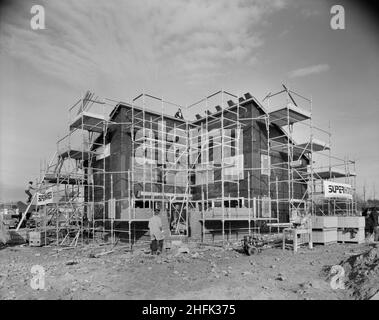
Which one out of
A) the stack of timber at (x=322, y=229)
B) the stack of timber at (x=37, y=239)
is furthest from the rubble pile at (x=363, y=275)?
the stack of timber at (x=37, y=239)

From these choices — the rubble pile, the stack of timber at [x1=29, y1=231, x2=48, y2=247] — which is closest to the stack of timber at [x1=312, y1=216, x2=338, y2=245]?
the rubble pile

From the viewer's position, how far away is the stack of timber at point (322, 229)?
15.7 meters

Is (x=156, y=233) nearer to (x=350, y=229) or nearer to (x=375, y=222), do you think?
(x=350, y=229)

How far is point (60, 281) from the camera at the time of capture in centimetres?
941

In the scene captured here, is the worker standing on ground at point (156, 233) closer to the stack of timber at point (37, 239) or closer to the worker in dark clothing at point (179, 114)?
the stack of timber at point (37, 239)

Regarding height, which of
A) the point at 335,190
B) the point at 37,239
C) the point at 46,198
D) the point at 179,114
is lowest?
the point at 37,239

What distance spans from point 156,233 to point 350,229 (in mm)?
9849

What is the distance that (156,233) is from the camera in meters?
13.3

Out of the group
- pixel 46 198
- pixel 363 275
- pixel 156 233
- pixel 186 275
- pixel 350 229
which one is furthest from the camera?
pixel 46 198

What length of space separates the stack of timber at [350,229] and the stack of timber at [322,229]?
724 millimetres

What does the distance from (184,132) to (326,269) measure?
15.3m

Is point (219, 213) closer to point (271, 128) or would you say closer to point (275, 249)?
point (275, 249)

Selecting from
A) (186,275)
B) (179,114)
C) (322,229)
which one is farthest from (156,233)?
(179,114)

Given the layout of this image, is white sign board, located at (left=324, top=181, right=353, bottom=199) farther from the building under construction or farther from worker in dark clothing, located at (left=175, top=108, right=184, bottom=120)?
worker in dark clothing, located at (left=175, top=108, right=184, bottom=120)
